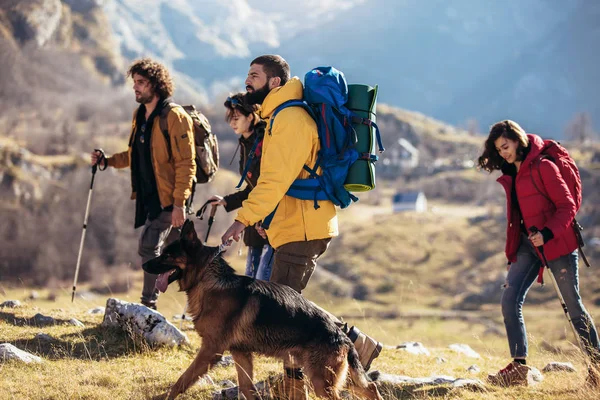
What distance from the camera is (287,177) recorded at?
5.04 meters

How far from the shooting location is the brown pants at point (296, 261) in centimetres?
544

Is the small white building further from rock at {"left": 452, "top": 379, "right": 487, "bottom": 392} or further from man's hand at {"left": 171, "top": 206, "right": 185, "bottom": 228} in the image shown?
rock at {"left": 452, "top": 379, "right": 487, "bottom": 392}

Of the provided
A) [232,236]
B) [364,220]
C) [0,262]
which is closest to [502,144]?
[232,236]

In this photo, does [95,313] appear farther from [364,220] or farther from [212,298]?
[364,220]

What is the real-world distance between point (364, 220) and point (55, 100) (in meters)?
88.7

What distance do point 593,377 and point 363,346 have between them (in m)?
2.39

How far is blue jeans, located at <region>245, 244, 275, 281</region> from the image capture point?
743 cm

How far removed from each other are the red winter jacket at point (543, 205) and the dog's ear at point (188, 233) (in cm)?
359

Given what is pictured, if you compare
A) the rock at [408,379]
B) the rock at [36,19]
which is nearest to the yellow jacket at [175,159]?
the rock at [408,379]

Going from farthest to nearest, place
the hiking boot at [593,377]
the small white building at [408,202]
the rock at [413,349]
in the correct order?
the small white building at [408,202] < the rock at [413,349] < the hiking boot at [593,377]

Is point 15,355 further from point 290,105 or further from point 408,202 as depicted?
point 408,202

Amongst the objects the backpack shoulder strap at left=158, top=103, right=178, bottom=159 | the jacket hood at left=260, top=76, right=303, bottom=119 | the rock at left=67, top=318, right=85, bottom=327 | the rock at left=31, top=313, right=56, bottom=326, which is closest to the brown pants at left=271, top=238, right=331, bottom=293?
the jacket hood at left=260, top=76, right=303, bottom=119

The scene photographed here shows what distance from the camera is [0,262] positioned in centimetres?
6569

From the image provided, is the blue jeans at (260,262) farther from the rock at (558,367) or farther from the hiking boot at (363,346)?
the rock at (558,367)
